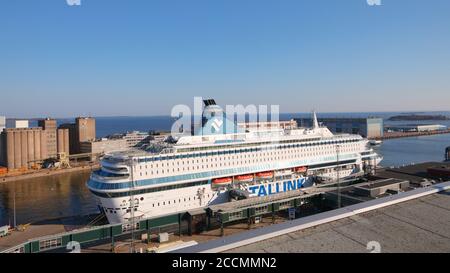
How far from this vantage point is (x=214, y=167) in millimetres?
21781

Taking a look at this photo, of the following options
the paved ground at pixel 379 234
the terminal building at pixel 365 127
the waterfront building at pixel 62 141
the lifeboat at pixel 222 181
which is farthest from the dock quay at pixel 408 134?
the paved ground at pixel 379 234

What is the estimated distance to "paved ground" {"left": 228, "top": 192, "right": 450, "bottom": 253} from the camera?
5.69 meters

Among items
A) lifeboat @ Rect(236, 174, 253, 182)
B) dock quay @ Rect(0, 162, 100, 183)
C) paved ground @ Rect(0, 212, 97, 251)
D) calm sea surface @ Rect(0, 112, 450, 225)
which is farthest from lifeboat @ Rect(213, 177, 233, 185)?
dock quay @ Rect(0, 162, 100, 183)

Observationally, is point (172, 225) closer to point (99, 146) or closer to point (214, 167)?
point (214, 167)

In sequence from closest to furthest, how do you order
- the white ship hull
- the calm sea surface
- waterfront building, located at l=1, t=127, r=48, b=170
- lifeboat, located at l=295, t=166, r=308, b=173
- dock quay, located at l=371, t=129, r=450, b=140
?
1. the white ship hull
2. the calm sea surface
3. lifeboat, located at l=295, t=166, r=308, b=173
4. waterfront building, located at l=1, t=127, r=48, b=170
5. dock quay, located at l=371, t=129, r=450, b=140

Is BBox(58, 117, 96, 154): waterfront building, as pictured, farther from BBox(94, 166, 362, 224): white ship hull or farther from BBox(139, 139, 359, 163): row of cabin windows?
BBox(94, 166, 362, 224): white ship hull

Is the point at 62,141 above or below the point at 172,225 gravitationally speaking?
above

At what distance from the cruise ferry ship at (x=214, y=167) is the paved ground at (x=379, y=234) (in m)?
13.6

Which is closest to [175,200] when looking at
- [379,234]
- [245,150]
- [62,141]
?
[245,150]

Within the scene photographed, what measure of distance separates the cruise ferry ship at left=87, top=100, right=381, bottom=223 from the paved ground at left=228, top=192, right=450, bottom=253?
1365 centimetres

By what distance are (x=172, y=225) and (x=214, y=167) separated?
522cm

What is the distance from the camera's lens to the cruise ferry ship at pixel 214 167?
19000 mm

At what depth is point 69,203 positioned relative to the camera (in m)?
28.2

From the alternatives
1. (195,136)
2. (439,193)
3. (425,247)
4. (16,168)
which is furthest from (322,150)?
(16,168)
